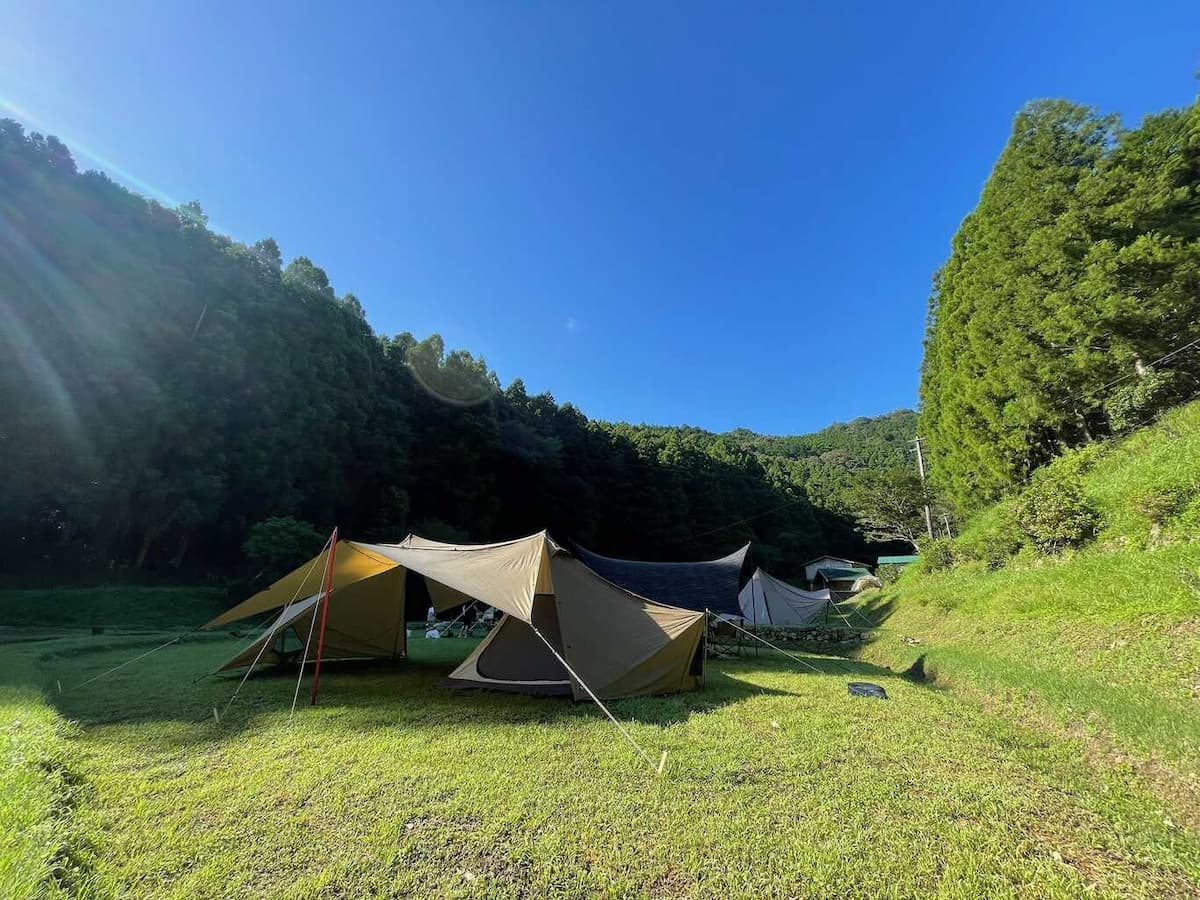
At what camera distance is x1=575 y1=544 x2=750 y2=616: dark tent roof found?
39.9 ft

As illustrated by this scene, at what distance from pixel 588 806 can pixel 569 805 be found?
0.12 meters

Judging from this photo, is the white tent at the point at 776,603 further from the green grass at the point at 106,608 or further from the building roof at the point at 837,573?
the building roof at the point at 837,573

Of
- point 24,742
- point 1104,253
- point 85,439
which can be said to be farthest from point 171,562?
point 1104,253

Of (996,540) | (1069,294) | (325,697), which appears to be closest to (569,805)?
(325,697)

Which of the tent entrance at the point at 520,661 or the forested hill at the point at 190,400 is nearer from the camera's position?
the tent entrance at the point at 520,661

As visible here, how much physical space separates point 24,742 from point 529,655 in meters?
4.10

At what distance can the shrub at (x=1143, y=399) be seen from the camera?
32.2 feet

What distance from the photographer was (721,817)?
3039 mm

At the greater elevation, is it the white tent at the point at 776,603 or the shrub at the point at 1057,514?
the shrub at the point at 1057,514

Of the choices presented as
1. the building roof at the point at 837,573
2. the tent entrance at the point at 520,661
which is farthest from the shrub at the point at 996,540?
the building roof at the point at 837,573

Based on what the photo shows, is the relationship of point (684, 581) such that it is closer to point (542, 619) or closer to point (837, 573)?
point (542, 619)

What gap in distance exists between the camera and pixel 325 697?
232 inches

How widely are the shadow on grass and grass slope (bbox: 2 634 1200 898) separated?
0.06 meters

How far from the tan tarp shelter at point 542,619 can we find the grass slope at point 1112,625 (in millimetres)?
3650
